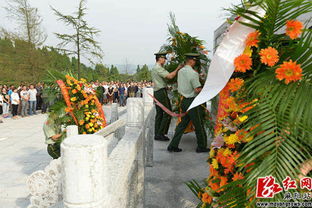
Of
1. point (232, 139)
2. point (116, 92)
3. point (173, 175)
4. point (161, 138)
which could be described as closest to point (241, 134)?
point (232, 139)

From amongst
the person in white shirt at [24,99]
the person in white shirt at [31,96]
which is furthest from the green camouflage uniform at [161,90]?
the person in white shirt at [31,96]

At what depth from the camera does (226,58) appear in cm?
167

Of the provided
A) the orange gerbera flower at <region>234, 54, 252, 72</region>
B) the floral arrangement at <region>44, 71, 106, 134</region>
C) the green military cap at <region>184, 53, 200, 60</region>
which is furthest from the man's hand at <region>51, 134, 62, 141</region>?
the orange gerbera flower at <region>234, 54, 252, 72</region>

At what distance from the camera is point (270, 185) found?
1.25 metres

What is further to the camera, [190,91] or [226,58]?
[190,91]

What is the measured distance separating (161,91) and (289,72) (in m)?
4.06

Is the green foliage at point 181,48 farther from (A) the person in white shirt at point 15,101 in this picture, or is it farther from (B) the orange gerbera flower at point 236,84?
(A) the person in white shirt at point 15,101

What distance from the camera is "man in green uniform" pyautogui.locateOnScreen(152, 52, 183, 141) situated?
505 centimetres

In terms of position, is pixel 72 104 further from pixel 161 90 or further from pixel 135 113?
pixel 161 90

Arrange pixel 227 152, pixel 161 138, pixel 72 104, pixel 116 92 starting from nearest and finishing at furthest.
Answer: pixel 227 152 < pixel 72 104 < pixel 161 138 < pixel 116 92

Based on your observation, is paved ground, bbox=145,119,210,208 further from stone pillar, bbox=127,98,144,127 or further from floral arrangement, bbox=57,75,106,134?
floral arrangement, bbox=57,75,106,134

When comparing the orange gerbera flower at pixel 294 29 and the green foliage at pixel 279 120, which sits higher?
the orange gerbera flower at pixel 294 29

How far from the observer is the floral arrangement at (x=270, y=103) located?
1243 millimetres

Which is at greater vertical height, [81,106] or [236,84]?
[236,84]
